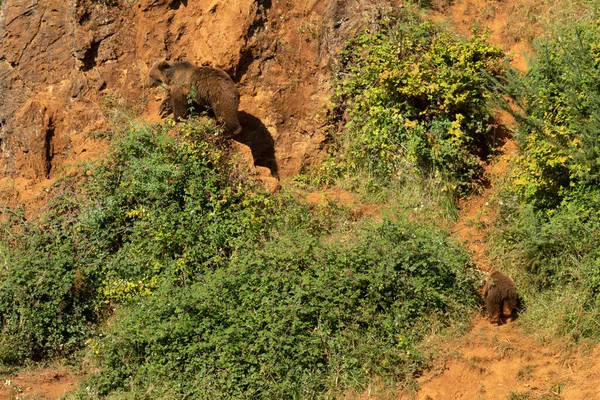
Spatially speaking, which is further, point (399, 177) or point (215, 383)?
point (399, 177)

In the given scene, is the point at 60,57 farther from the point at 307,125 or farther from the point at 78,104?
the point at 307,125

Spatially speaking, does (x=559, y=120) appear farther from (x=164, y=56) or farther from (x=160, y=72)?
(x=164, y=56)

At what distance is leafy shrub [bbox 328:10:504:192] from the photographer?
37.1 feet

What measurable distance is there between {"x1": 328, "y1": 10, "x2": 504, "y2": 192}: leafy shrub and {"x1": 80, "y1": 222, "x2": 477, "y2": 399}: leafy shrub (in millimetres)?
1593

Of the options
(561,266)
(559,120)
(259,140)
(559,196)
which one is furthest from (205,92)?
(561,266)

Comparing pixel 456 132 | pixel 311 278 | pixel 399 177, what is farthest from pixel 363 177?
pixel 311 278

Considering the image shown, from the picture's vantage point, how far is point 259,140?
40.3ft

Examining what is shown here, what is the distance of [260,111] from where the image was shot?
12305 millimetres

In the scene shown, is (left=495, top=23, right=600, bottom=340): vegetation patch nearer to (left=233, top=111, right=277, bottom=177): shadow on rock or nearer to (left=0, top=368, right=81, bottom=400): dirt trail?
(left=233, top=111, right=277, bottom=177): shadow on rock

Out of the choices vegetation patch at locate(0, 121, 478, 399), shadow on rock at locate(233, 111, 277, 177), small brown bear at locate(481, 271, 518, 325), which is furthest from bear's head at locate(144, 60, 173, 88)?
small brown bear at locate(481, 271, 518, 325)

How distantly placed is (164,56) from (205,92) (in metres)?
1.24

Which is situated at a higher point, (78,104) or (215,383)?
(78,104)

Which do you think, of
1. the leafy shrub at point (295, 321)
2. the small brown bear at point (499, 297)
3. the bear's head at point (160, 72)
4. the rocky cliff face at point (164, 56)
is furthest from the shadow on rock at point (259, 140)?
the small brown bear at point (499, 297)

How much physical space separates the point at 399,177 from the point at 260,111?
85.4 inches
